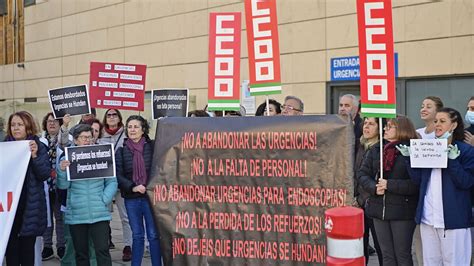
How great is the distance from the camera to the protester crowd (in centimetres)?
644

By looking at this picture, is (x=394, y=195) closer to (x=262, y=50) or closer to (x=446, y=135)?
(x=446, y=135)

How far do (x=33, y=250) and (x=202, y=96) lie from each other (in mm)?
11166

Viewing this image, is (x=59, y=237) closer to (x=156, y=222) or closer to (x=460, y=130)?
(x=156, y=222)

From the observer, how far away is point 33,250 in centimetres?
745

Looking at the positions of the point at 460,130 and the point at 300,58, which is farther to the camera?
the point at 300,58

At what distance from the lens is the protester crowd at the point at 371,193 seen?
21.1 ft

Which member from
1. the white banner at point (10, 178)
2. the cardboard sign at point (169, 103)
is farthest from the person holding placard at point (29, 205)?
the cardboard sign at point (169, 103)

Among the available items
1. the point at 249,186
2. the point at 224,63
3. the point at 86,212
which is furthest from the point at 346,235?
the point at 86,212

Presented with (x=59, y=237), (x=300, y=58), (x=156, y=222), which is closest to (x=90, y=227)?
(x=156, y=222)

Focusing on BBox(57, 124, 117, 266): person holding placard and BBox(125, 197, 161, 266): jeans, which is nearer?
BBox(57, 124, 117, 266): person holding placard

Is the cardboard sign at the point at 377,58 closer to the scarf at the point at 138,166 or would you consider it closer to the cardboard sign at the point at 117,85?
the scarf at the point at 138,166

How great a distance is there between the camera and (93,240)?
7.53 m

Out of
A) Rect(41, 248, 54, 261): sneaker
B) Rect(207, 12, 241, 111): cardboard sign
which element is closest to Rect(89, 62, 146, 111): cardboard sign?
Rect(41, 248, 54, 261): sneaker

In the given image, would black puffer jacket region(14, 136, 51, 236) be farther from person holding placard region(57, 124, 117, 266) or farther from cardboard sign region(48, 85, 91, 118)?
cardboard sign region(48, 85, 91, 118)
